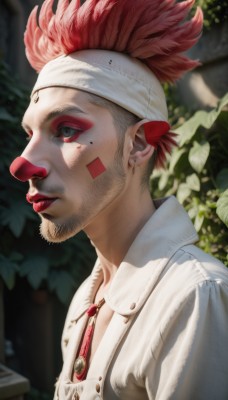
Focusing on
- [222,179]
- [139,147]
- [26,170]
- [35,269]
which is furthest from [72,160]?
[35,269]

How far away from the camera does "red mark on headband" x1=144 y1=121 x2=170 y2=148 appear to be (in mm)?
1569

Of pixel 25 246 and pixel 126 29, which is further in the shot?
pixel 25 246

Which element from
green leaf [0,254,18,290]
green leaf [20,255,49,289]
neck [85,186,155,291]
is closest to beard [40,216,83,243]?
neck [85,186,155,291]

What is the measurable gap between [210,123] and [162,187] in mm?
408

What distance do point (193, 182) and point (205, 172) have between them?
68mm

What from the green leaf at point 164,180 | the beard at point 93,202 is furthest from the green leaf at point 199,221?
the beard at point 93,202

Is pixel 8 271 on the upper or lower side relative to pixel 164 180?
lower

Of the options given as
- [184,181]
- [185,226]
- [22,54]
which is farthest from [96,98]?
[22,54]

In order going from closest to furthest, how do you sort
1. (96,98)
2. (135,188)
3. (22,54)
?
(96,98), (135,188), (22,54)

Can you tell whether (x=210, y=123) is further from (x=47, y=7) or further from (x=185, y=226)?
(x=47, y=7)

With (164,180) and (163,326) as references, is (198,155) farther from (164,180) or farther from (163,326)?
(163,326)

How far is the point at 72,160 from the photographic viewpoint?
4.75ft

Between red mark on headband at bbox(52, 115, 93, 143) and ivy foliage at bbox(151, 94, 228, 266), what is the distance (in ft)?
2.29

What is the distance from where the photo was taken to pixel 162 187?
7.62ft
